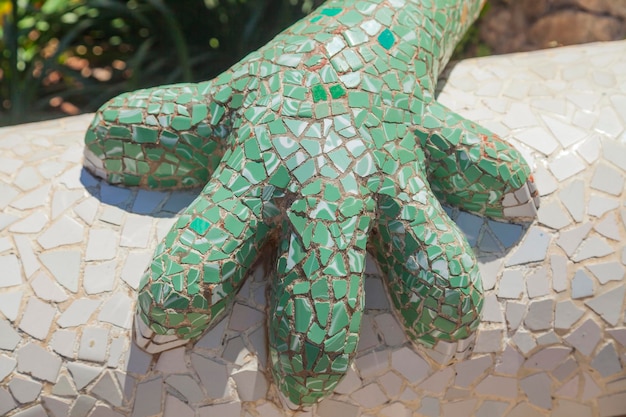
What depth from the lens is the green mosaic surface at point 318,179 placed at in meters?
2.12

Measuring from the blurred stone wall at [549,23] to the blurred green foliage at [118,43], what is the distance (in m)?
1.24

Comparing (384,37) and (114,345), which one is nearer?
(114,345)

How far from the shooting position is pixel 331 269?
2086 millimetres

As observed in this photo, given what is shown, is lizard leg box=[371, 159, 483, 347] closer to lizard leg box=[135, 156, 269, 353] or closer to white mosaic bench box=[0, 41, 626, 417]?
white mosaic bench box=[0, 41, 626, 417]

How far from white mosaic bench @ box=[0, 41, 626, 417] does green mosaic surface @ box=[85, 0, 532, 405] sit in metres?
0.10

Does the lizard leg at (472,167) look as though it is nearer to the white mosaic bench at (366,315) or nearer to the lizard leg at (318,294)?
the white mosaic bench at (366,315)

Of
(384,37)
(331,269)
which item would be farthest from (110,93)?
(331,269)

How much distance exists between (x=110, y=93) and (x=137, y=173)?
263 centimetres

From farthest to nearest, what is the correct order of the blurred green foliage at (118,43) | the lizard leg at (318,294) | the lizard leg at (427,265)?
the blurred green foliage at (118,43) → the lizard leg at (427,265) → the lizard leg at (318,294)

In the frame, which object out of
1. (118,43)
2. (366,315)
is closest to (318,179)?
(366,315)

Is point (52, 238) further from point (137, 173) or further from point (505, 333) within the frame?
point (505, 333)

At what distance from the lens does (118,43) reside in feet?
16.9

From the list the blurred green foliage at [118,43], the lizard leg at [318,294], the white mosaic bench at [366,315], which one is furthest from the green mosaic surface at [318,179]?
the blurred green foliage at [118,43]

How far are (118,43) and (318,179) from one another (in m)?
3.41
